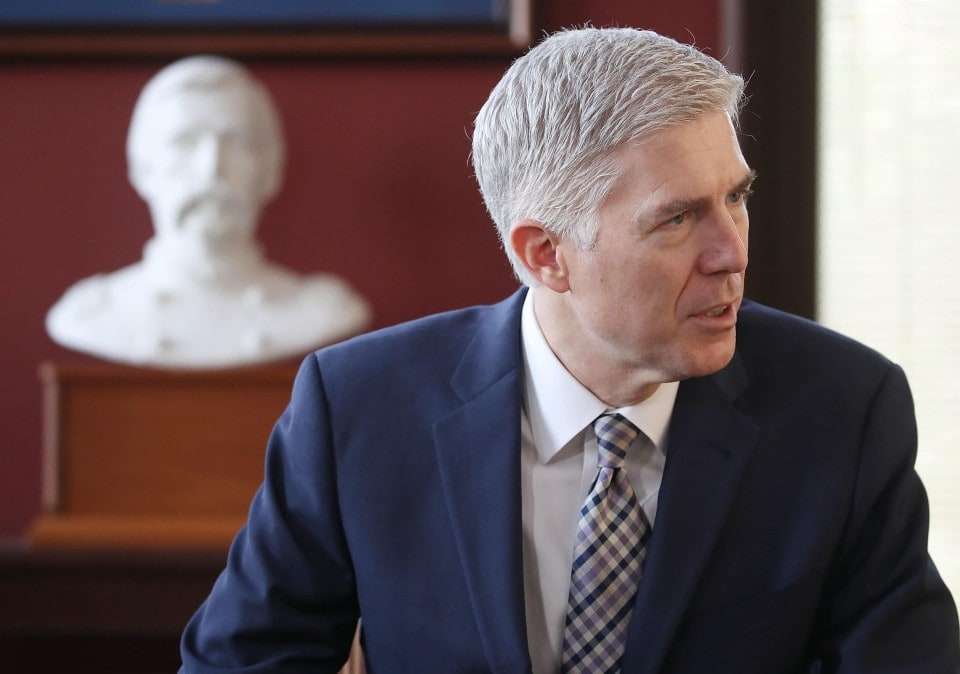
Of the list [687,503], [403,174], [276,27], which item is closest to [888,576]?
[687,503]

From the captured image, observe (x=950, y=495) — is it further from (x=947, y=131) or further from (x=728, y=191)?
(x=728, y=191)

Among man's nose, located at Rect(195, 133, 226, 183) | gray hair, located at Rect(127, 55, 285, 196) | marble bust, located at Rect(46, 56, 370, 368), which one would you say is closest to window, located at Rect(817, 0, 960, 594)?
marble bust, located at Rect(46, 56, 370, 368)

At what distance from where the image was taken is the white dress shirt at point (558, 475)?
165 cm

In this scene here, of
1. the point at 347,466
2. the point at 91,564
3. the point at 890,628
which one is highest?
the point at 347,466

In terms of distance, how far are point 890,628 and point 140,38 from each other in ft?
8.72

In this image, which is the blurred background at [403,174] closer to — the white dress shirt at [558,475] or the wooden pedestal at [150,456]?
the wooden pedestal at [150,456]

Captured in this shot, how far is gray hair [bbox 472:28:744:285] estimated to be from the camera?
1476mm

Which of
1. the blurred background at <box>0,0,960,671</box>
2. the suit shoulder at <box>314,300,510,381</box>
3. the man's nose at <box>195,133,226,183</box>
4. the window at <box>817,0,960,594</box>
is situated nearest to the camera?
the suit shoulder at <box>314,300,510,381</box>

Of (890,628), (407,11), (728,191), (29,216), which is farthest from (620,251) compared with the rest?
(29,216)

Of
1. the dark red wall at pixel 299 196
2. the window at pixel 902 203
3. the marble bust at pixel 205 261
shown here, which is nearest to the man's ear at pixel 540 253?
the marble bust at pixel 205 261

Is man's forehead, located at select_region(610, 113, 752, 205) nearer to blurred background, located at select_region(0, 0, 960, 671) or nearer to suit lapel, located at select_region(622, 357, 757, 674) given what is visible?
suit lapel, located at select_region(622, 357, 757, 674)

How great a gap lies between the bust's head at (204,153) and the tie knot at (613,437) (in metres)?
1.67

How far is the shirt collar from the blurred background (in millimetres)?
1846

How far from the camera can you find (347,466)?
1708 millimetres
